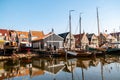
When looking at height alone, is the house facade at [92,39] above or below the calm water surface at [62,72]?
above

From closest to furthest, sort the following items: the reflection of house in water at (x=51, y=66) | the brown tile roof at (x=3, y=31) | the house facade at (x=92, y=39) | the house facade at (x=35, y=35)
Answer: the reflection of house in water at (x=51, y=66) → the brown tile roof at (x=3, y=31) → the house facade at (x=35, y=35) → the house facade at (x=92, y=39)

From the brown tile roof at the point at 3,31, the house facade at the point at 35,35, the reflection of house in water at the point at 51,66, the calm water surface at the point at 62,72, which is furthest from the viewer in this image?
the house facade at the point at 35,35

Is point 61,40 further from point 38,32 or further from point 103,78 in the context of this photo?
point 103,78

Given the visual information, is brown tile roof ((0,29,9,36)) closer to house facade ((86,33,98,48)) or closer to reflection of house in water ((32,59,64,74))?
house facade ((86,33,98,48))

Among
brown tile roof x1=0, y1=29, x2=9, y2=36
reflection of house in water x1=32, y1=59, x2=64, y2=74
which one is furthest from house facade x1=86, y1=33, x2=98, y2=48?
reflection of house in water x1=32, y1=59, x2=64, y2=74

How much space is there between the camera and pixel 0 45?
196ft

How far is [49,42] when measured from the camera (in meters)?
60.4

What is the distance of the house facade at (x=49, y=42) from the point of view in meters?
59.4

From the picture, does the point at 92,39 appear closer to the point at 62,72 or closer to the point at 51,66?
the point at 51,66

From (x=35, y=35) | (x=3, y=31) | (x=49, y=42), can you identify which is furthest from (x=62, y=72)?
(x=3, y=31)

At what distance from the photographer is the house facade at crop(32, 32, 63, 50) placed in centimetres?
5937

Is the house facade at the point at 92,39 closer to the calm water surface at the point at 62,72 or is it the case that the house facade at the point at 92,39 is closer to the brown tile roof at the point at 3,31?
the brown tile roof at the point at 3,31

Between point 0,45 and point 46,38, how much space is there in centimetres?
1630

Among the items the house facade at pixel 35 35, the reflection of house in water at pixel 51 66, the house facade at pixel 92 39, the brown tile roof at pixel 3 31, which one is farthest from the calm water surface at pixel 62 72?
the house facade at pixel 92 39
